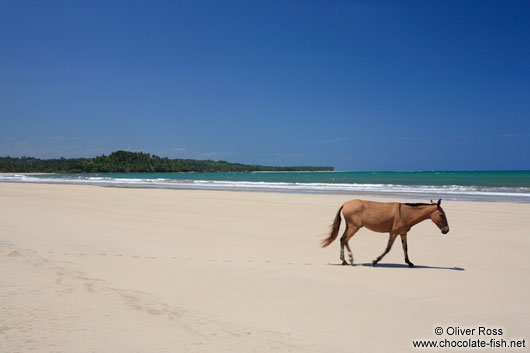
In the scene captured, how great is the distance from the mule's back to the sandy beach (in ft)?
2.75

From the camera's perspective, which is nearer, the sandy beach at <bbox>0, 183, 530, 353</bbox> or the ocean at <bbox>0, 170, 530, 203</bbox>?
the sandy beach at <bbox>0, 183, 530, 353</bbox>

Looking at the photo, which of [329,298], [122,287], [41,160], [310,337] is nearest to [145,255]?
[122,287]

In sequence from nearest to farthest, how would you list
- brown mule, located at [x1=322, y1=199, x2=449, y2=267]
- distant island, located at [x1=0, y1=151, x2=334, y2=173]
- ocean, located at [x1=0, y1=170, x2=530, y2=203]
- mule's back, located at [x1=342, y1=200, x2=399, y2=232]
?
1. brown mule, located at [x1=322, y1=199, x2=449, y2=267]
2. mule's back, located at [x1=342, y1=200, x2=399, y2=232]
3. ocean, located at [x1=0, y1=170, x2=530, y2=203]
4. distant island, located at [x1=0, y1=151, x2=334, y2=173]

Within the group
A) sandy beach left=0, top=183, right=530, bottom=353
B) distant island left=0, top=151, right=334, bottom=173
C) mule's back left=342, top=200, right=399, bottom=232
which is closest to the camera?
sandy beach left=0, top=183, right=530, bottom=353

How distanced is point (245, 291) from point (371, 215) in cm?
323

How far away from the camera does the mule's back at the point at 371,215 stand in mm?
7527

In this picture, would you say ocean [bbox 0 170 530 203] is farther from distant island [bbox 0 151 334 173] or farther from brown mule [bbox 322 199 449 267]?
distant island [bbox 0 151 334 173]

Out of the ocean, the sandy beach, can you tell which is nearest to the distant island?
the ocean

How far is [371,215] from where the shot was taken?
7.59m

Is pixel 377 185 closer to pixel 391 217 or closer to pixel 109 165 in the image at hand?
pixel 391 217

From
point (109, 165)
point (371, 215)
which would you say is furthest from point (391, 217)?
point (109, 165)

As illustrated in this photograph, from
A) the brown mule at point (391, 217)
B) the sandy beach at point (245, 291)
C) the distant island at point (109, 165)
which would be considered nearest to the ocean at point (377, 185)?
the sandy beach at point (245, 291)

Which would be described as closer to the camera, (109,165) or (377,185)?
(377,185)

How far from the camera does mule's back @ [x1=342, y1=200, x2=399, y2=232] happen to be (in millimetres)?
7527
